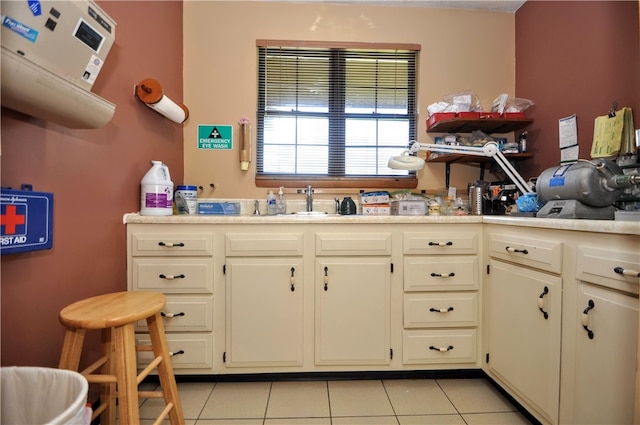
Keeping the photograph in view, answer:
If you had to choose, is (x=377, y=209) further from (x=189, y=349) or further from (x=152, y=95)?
(x=152, y=95)

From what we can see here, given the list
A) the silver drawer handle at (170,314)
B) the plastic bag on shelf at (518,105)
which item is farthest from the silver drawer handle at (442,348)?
the plastic bag on shelf at (518,105)

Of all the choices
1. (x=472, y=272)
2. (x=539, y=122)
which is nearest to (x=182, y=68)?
(x=472, y=272)

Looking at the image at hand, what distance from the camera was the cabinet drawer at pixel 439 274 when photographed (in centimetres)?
167

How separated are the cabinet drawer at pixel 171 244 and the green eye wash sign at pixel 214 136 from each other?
2.98 feet

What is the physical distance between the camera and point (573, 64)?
1785mm

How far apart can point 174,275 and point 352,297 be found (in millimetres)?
993

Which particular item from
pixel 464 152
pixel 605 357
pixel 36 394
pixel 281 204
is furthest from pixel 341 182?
pixel 36 394

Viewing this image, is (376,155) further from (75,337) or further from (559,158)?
(75,337)

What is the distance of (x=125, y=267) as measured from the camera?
1603 millimetres

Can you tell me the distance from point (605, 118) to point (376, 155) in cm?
134

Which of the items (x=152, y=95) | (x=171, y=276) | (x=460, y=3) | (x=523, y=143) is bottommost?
(x=171, y=276)

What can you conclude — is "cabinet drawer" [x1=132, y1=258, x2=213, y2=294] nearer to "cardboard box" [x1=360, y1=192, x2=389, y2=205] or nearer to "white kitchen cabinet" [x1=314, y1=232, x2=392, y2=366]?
"white kitchen cabinet" [x1=314, y1=232, x2=392, y2=366]

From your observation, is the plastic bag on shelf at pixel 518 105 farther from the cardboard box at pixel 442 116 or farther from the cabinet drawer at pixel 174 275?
the cabinet drawer at pixel 174 275

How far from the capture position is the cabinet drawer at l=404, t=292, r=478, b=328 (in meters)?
1.67
